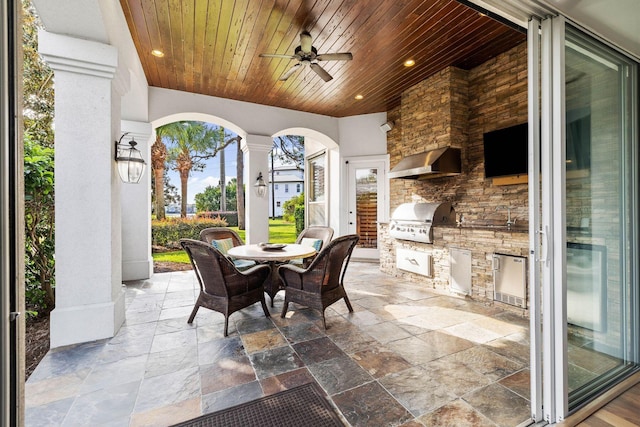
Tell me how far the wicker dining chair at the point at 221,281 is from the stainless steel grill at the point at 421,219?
2608mm

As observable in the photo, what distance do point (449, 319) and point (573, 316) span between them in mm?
1615

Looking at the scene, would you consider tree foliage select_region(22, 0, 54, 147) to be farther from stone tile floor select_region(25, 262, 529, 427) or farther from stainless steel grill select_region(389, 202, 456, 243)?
stainless steel grill select_region(389, 202, 456, 243)

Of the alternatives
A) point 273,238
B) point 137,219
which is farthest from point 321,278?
point 273,238

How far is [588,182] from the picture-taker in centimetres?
183

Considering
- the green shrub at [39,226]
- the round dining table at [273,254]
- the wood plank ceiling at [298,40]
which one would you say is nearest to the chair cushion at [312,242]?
the round dining table at [273,254]

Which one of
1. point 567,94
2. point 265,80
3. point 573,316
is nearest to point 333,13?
point 265,80

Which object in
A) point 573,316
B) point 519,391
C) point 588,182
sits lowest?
point 519,391

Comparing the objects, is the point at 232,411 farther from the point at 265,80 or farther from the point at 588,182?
the point at 265,80

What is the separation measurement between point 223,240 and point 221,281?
61.9 inches

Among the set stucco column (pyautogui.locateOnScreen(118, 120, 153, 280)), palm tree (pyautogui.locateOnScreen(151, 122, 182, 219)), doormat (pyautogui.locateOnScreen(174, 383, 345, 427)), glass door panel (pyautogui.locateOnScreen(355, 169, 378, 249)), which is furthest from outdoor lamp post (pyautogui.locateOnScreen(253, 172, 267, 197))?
palm tree (pyautogui.locateOnScreen(151, 122, 182, 219))

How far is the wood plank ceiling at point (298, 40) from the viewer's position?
3.02m

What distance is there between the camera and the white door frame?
642 centimetres

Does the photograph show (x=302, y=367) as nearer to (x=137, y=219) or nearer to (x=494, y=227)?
(x=494, y=227)

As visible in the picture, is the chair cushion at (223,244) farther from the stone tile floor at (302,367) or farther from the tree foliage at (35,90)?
the tree foliage at (35,90)
